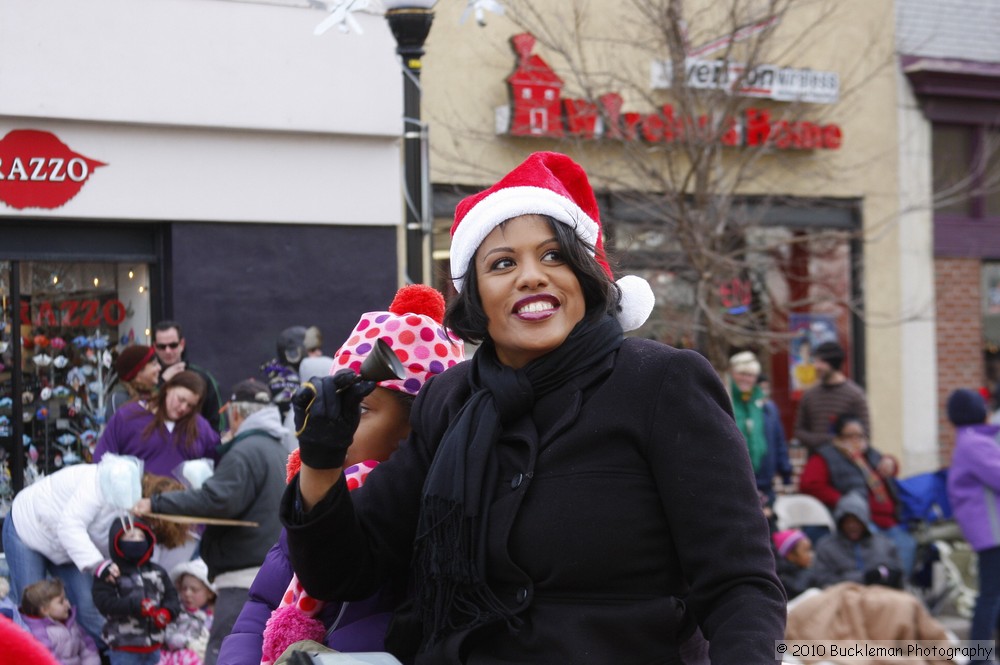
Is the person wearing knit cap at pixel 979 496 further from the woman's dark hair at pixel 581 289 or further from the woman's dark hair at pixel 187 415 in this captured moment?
the woman's dark hair at pixel 581 289

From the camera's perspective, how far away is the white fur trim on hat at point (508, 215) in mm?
2719

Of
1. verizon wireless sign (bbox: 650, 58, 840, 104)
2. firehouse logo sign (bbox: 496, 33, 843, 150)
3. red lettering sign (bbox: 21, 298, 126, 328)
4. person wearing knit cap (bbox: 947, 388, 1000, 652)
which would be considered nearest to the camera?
person wearing knit cap (bbox: 947, 388, 1000, 652)

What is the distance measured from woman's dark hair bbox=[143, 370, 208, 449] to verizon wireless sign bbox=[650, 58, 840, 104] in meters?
4.88

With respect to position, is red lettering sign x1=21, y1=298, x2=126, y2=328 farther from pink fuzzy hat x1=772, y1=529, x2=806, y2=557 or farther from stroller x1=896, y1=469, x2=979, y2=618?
stroller x1=896, y1=469, x2=979, y2=618

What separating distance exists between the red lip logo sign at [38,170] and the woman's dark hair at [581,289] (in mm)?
7842

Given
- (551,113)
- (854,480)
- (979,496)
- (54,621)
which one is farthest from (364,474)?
(551,113)

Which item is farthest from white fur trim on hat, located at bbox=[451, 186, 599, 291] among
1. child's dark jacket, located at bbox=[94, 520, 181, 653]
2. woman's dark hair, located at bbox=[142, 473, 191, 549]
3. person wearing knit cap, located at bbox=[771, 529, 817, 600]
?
person wearing knit cap, located at bbox=[771, 529, 817, 600]

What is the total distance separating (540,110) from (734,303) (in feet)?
8.84

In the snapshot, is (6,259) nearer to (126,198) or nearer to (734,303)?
(126,198)

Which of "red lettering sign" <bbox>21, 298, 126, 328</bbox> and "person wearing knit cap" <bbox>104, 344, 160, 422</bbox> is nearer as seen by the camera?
"person wearing knit cap" <bbox>104, 344, 160, 422</bbox>

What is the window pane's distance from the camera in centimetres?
1439

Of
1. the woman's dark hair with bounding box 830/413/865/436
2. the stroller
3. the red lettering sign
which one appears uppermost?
the red lettering sign

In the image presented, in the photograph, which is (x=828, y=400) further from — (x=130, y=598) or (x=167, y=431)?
(x=130, y=598)

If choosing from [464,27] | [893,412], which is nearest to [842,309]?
[893,412]
